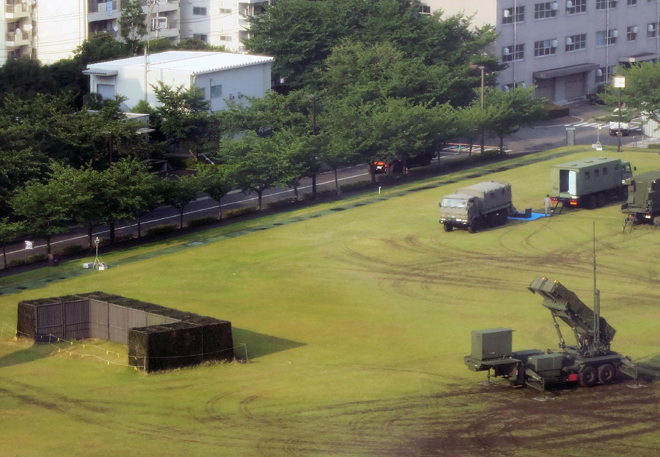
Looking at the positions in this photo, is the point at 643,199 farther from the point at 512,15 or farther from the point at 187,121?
the point at 512,15

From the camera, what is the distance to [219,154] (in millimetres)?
59219

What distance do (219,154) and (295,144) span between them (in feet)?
16.0

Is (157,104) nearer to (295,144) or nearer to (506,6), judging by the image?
(295,144)

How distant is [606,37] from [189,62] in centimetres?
4863

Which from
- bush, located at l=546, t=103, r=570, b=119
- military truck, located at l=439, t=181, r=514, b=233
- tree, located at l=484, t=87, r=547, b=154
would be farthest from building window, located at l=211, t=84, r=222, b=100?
bush, located at l=546, t=103, r=570, b=119

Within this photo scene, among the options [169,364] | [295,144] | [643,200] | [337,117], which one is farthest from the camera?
[337,117]

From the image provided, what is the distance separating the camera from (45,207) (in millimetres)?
47750

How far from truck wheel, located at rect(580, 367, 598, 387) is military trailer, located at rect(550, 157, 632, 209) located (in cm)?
2689

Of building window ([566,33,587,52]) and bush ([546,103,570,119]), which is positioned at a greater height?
building window ([566,33,587,52])

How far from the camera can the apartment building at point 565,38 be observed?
93250 millimetres

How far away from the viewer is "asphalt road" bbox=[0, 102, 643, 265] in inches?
2104

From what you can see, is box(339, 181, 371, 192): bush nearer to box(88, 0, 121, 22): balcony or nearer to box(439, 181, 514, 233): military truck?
box(439, 181, 514, 233): military truck

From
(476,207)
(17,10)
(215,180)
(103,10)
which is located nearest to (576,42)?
(103,10)

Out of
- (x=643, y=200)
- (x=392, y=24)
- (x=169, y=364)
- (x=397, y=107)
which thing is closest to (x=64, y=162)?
(x=397, y=107)
